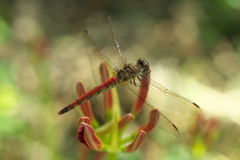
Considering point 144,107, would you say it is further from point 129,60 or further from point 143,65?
point 129,60

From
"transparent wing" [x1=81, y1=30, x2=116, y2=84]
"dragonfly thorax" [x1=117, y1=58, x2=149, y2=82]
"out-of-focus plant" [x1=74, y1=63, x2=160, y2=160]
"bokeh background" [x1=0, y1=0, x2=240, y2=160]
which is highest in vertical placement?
"bokeh background" [x1=0, y1=0, x2=240, y2=160]

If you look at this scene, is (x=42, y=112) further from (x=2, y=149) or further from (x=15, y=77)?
(x=15, y=77)

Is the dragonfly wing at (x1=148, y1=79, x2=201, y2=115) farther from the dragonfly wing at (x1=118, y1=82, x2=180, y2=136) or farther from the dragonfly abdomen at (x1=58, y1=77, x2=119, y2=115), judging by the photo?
the dragonfly abdomen at (x1=58, y1=77, x2=119, y2=115)

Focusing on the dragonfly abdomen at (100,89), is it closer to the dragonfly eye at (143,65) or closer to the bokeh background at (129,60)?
the dragonfly eye at (143,65)

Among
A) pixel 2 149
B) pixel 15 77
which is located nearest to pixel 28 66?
pixel 15 77

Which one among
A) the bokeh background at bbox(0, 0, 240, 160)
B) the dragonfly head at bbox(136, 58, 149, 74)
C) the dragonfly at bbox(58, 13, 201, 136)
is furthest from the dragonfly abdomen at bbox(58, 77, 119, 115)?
the bokeh background at bbox(0, 0, 240, 160)

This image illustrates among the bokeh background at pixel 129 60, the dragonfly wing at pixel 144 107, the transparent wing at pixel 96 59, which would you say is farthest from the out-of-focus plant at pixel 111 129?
the bokeh background at pixel 129 60
